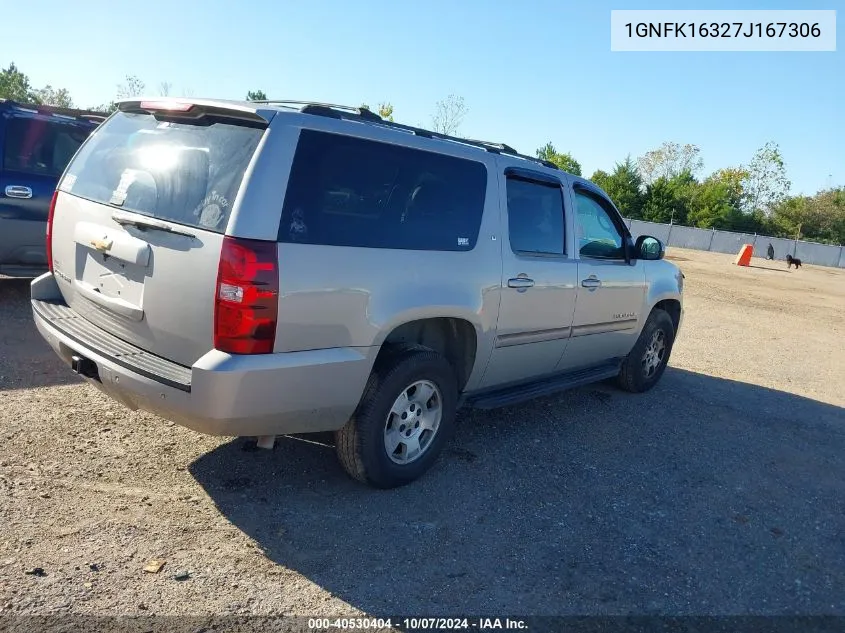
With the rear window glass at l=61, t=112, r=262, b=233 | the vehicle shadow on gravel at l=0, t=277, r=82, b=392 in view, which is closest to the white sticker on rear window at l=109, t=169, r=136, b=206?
the rear window glass at l=61, t=112, r=262, b=233

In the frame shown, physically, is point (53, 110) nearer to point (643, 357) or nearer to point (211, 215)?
point (211, 215)

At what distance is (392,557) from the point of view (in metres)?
3.20

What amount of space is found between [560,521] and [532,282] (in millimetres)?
1570

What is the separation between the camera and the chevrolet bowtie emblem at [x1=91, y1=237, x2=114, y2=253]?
11.1ft

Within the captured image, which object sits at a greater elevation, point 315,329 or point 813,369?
point 315,329

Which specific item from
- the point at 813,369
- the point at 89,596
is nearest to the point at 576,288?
the point at 89,596

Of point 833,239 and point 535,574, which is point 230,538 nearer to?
point 535,574

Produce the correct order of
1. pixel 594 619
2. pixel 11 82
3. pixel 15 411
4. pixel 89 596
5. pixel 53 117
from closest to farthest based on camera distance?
pixel 89 596
pixel 594 619
pixel 15 411
pixel 53 117
pixel 11 82

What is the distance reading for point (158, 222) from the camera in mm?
3170

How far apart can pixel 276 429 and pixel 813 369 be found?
8.17 m

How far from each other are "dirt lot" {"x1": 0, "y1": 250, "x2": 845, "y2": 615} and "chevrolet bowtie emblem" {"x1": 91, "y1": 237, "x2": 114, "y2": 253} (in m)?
1.25

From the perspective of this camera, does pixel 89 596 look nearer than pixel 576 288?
Yes

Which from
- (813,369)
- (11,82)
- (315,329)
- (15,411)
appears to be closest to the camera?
(315,329)

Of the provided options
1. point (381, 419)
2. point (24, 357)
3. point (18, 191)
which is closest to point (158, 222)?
point (381, 419)
